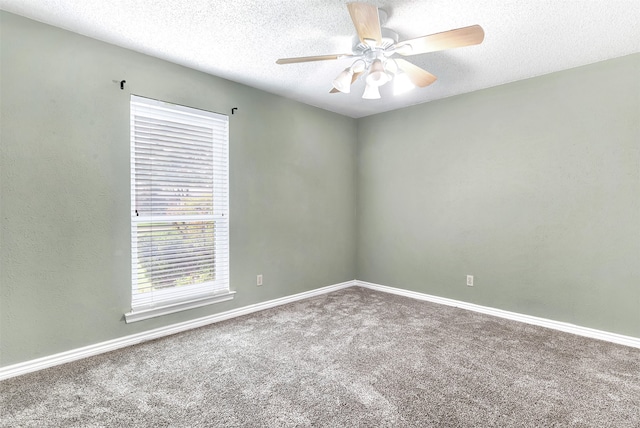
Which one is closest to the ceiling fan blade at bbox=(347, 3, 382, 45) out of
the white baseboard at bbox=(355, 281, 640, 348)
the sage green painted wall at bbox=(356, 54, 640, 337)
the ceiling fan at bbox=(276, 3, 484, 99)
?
the ceiling fan at bbox=(276, 3, 484, 99)

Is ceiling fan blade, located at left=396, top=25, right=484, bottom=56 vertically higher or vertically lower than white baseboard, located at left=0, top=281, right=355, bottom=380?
higher

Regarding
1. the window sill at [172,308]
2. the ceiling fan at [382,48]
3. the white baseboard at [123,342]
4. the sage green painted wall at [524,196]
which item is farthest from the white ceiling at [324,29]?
the white baseboard at [123,342]

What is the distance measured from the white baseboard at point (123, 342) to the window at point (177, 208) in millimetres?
166

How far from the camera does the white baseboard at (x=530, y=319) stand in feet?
8.97

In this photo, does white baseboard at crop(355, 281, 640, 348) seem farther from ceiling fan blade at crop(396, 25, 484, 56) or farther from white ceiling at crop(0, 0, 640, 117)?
ceiling fan blade at crop(396, 25, 484, 56)

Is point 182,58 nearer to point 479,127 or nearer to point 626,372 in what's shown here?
point 479,127

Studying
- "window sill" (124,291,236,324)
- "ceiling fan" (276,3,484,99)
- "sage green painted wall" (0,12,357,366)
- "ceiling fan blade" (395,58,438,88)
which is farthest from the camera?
"window sill" (124,291,236,324)

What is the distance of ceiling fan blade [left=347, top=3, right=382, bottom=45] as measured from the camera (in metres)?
1.66

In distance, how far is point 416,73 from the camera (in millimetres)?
2367

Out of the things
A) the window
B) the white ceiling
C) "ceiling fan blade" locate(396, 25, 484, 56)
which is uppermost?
the white ceiling

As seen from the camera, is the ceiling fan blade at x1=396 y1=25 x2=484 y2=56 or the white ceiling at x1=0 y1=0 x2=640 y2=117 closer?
the ceiling fan blade at x1=396 y1=25 x2=484 y2=56

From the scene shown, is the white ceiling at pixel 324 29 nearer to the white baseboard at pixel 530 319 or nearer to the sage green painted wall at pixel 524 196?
the sage green painted wall at pixel 524 196

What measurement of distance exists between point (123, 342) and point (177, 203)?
1239mm

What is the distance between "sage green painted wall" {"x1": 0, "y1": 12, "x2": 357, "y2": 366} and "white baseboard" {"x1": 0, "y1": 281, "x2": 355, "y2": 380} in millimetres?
44
